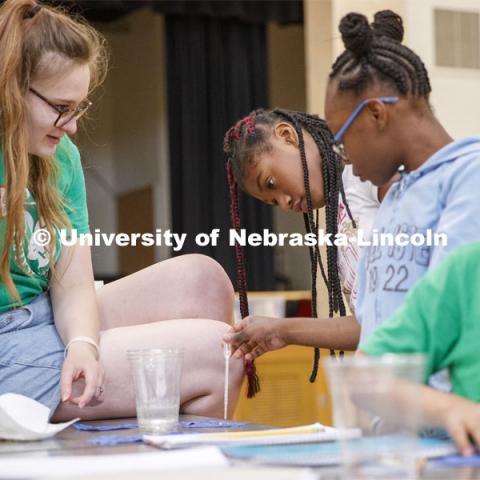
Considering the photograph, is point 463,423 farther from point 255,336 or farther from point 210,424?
point 255,336

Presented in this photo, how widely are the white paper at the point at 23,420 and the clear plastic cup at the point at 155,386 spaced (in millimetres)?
109

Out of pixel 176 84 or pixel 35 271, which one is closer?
pixel 35 271

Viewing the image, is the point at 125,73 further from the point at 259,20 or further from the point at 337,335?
the point at 337,335

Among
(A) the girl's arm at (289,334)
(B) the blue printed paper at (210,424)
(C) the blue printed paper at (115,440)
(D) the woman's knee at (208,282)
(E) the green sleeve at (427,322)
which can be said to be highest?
(E) the green sleeve at (427,322)

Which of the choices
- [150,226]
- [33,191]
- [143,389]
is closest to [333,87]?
[143,389]

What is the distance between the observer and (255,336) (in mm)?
1628

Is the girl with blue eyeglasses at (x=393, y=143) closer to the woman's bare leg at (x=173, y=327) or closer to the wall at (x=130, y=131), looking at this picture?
the woman's bare leg at (x=173, y=327)

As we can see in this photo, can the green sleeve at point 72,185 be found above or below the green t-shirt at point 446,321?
above

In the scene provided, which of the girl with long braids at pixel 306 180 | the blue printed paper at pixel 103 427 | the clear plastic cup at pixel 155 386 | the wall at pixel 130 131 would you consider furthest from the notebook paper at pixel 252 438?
the wall at pixel 130 131

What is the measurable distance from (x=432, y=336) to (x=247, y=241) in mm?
4949

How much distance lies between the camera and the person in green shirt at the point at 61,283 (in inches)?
60.8

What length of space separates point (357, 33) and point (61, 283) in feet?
2.40

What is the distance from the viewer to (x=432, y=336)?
104 cm

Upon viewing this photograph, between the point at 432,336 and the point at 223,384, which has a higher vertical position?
the point at 432,336
